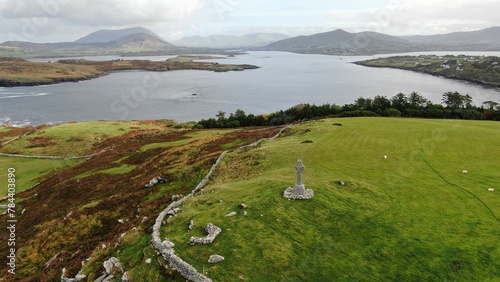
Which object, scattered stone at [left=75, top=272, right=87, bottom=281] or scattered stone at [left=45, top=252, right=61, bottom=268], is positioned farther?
scattered stone at [left=45, top=252, right=61, bottom=268]

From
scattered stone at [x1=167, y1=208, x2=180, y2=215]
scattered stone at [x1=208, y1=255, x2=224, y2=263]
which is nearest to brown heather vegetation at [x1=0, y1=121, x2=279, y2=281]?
scattered stone at [x1=167, y1=208, x2=180, y2=215]

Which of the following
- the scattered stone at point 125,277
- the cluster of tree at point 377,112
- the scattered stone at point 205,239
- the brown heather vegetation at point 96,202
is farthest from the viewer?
the cluster of tree at point 377,112

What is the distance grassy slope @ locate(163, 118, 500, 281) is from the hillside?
8cm

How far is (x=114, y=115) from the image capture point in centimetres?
15150

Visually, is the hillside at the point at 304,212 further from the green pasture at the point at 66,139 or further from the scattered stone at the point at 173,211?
the green pasture at the point at 66,139

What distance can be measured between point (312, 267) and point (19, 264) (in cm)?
2553

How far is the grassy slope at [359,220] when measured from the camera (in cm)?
1850

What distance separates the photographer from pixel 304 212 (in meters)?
23.8

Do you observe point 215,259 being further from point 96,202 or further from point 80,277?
point 96,202

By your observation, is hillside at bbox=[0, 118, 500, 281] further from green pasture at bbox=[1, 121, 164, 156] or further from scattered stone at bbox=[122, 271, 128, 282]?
green pasture at bbox=[1, 121, 164, 156]

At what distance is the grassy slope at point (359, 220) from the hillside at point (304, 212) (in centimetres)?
8

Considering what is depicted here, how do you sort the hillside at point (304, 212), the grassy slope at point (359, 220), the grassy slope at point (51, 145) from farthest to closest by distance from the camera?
the grassy slope at point (51, 145) → the hillside at point (304, 212) → the grassy slope at point (359, 220)

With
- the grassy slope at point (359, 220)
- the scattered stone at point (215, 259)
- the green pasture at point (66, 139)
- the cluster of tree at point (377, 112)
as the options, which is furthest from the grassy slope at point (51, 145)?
the scattered stone at point (215, 259)

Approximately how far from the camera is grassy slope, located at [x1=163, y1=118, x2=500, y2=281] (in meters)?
18.5
